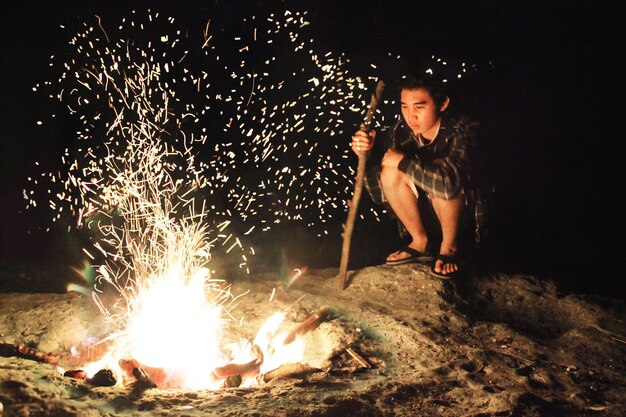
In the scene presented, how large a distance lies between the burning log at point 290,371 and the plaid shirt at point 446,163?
6.63 feet

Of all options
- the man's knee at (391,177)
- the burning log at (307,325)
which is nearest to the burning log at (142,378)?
the burning log at (307,325)

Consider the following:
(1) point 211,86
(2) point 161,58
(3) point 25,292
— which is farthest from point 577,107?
(3) point 25,292

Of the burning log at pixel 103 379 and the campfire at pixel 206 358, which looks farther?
the campfire at pixel 206 358

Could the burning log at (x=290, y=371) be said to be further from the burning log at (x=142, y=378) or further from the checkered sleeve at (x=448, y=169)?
the checkered sleeve at (x=448, y=169)

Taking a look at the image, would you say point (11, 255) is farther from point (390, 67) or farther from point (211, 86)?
point (390, 67)

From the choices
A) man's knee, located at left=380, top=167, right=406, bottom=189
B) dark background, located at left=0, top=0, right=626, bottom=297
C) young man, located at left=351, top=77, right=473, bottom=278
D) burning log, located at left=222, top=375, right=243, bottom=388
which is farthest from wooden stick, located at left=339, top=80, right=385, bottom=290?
burning log, located at left=222, top=375, right=243, bottom=388

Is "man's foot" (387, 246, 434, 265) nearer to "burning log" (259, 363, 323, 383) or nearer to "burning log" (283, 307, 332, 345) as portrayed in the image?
"burning log" (283, 307, 332, 345)

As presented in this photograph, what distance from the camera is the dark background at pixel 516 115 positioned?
546 centimetres

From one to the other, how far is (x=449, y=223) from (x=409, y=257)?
0.53 m

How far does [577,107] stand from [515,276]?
7.54ft

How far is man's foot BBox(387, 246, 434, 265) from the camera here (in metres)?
4.88

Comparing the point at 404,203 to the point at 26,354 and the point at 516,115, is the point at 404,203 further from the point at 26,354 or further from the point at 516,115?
the point at 26,354

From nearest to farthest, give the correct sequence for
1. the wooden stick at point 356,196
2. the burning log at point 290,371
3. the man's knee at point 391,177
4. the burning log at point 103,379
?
the burning log at point 103,379 < the burning log at point 290,371 < the wooden stick at point 356,196 < the man's knee at point 391,177

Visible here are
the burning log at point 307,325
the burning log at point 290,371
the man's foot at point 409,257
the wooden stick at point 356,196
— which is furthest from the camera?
→ the man's foot at point 409,257
